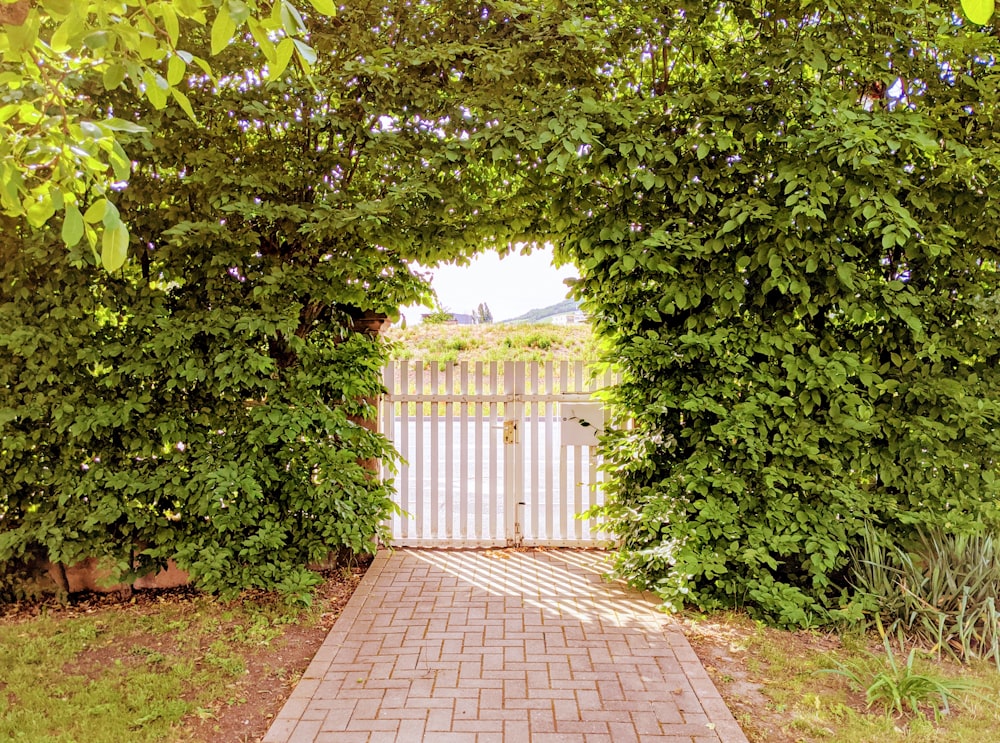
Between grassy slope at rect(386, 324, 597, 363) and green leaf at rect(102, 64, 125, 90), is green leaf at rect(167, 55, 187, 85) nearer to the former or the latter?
green leaf at rect(102, 64, 125, 90)

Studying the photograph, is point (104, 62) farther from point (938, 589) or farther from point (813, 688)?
point (938, 589)

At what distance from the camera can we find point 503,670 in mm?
3646

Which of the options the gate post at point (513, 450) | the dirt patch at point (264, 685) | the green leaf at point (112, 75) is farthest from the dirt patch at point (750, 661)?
the green leaf at point (112, 75)

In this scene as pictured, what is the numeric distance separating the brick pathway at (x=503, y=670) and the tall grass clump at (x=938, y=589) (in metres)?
1.36

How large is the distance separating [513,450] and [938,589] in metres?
3.21

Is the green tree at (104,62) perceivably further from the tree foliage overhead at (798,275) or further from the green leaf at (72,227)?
the tree foliage overhead at (798,275)

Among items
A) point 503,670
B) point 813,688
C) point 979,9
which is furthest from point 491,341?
point 979,9

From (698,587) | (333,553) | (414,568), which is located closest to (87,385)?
(333,553)

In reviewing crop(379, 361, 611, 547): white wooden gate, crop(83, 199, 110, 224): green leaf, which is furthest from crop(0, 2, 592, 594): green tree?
crop(83, 199, 110, 224): green leaf

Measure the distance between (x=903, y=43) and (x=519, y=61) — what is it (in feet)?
7.92

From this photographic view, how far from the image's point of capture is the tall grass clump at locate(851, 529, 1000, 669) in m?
3.84

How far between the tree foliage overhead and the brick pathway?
0.71 m

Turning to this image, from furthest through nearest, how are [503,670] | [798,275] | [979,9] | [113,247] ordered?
1. [798,275]
2. [503,670]
3. [113,247]
4. [979,9]

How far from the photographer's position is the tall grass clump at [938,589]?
384 centimetres
